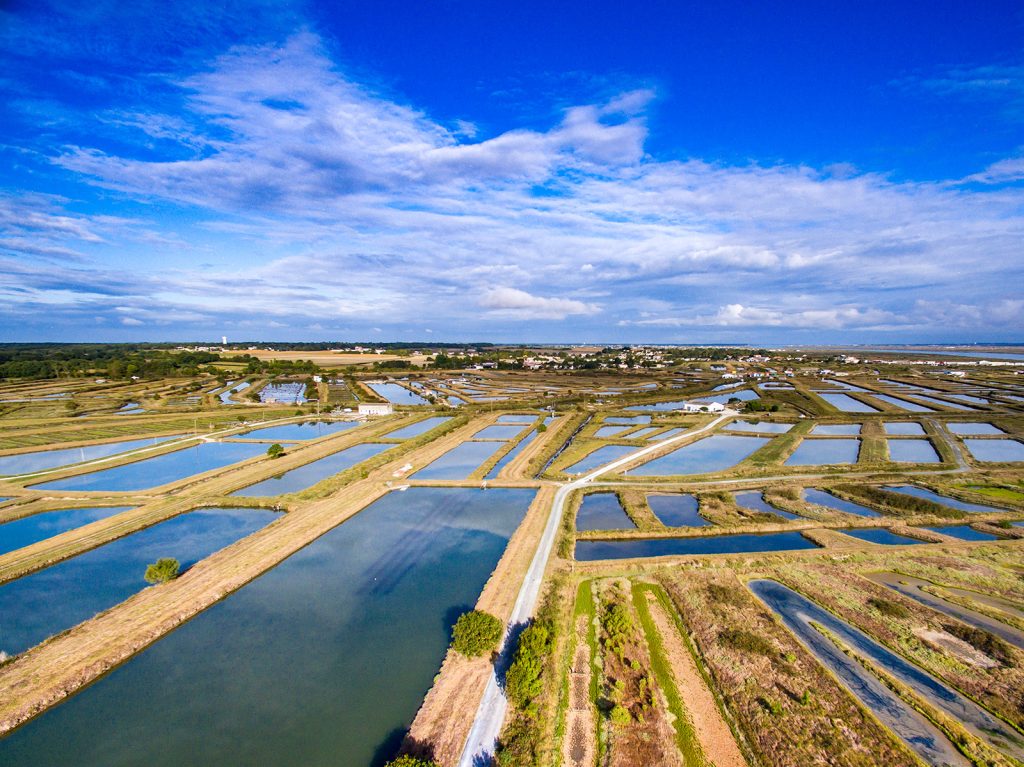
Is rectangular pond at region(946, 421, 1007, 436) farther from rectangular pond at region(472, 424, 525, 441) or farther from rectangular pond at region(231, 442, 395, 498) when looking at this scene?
rectangular pond at region(231, 442, 395, 498)

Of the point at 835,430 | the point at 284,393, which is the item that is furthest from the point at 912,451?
the point at 284,393

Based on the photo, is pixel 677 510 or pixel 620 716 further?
pixel 677 510

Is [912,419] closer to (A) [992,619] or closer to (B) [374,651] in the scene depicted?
(A) [992,619]

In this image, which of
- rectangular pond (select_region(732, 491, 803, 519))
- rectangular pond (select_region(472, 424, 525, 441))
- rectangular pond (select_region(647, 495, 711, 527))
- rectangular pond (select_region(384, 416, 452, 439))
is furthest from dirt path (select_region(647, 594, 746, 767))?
rectangular pond (select_region(384, 416, 452, 439))

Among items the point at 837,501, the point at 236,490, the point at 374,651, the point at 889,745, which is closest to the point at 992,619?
the point at 889,745

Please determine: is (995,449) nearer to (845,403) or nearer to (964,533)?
(964,533)
